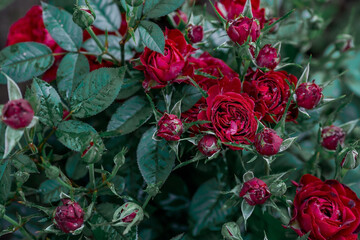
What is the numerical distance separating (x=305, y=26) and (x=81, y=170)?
447 millimetres

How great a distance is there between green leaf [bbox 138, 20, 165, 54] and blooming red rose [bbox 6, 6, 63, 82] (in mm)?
178

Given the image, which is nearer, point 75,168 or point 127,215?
point 127,215

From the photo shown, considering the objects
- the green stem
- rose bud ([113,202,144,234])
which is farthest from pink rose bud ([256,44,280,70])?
the green stem

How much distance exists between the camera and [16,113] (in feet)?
1.15

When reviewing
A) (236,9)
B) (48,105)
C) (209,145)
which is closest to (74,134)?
(48,105)

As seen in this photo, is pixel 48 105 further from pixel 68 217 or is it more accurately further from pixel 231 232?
pixel 231 232

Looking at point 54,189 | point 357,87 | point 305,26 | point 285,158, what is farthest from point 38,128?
point 357,87

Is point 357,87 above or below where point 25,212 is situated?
below

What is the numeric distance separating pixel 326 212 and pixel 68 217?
293mm

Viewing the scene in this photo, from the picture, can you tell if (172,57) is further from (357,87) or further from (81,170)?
(357,87)

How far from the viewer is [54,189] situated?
1.69 ft

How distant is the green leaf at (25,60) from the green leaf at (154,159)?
17 centimetres

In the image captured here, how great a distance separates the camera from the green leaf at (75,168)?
22.2 inches

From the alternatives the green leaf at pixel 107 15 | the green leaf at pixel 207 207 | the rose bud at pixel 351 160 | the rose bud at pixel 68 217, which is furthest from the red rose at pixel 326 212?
the green leaf at pixel 107 15
